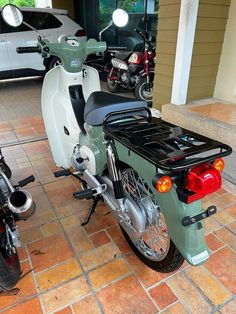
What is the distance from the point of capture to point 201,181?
96cm

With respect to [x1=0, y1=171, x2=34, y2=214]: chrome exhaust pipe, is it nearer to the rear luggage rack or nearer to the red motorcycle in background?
the rear luggage rack

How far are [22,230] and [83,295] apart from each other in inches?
26.9

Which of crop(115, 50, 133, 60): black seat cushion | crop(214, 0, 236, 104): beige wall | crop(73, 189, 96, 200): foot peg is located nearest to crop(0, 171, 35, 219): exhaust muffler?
crop(73, 189, 96, 200): foot peg

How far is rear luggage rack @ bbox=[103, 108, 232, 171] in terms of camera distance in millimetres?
969

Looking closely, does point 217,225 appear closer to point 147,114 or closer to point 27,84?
point 147,114

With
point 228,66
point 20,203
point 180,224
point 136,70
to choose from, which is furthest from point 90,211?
point 136,70

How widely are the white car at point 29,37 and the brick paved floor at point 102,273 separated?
436cm

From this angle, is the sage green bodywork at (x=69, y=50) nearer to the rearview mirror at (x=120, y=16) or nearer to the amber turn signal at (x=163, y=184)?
the rearview mirror at (x=120, y=16)

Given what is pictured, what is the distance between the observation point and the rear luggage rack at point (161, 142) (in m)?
0.97

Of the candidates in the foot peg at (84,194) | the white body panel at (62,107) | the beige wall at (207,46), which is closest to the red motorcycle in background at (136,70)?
the beige wall at (207,46)

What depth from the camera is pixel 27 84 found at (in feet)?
20.1

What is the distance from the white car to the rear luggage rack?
451 centimetres

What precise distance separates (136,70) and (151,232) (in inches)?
154

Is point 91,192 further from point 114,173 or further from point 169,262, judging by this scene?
point 169,262
